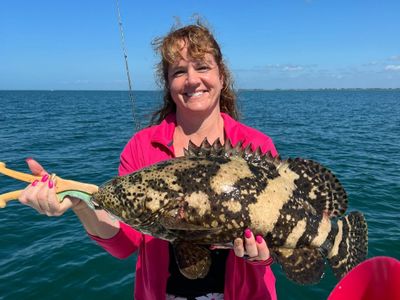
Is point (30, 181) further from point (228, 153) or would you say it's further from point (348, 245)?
point (348, 245)

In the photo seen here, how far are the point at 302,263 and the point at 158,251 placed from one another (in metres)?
1.61

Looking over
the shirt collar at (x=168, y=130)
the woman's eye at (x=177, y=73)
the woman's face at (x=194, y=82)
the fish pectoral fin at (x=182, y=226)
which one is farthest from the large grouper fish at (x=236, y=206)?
the woman's eye at (x=177, y=73)

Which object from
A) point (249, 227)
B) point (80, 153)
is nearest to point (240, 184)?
point (249, 227)

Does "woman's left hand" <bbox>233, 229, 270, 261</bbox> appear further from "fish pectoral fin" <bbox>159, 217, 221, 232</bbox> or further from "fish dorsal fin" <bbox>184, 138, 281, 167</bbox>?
"fish dorsal fin" <bbox>184, 138, 281, 167</bbox>

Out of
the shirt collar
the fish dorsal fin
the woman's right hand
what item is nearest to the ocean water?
the shirt collar

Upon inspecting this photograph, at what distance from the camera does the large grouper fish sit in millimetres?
3477

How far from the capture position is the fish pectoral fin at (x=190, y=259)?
11.8ft

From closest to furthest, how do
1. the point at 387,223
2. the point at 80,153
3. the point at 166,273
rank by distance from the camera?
the point at 166,273 < the point at 387,223 < the point at 80,153

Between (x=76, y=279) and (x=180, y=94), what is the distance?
22.0 feet

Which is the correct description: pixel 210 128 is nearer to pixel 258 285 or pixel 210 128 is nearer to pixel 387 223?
pixel 258 285

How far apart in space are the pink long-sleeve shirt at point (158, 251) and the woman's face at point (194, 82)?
494mm

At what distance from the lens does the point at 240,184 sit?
3570 millimetres

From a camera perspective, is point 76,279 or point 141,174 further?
point 76,279

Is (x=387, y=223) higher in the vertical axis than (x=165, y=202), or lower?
lower
